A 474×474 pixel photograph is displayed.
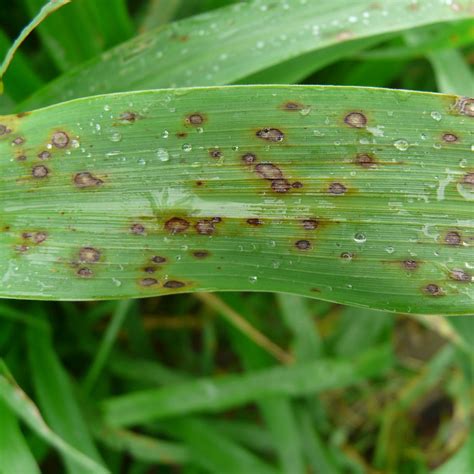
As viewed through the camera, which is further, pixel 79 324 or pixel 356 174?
pixel 79 324

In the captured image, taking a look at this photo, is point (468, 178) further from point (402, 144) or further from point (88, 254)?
point (88, 254)

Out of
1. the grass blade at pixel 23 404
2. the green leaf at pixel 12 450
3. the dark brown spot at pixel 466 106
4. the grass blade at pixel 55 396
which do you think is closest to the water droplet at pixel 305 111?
the dark brown spot at pixel 466 106

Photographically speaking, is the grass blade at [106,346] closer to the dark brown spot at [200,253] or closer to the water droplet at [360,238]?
the dark brown spot at [200,253]

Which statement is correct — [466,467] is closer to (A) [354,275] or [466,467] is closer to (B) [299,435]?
(B) [299,435]

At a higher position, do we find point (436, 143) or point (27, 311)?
point (436, 143)

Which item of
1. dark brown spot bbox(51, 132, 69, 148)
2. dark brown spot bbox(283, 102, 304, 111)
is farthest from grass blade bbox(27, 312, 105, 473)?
dark brown spot bbox(283, 102, 304, 111)

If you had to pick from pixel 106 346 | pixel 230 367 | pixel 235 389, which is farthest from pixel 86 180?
pixel 230 367

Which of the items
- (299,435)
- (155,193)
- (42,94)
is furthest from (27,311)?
(299,435)
